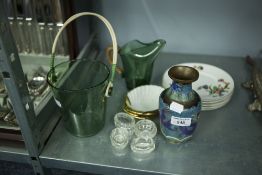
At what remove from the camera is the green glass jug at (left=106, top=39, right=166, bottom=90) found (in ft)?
2.67

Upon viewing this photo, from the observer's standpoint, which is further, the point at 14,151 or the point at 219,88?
the point at 219,88

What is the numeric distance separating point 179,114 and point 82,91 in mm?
227

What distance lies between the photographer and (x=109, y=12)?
40.8 inches

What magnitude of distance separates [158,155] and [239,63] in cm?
54

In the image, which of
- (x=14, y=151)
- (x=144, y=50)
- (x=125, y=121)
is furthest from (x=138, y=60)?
(x=14, y=151)

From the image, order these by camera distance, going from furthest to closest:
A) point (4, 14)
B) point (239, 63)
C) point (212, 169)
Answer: point (239, 63), point (212, 169), point (4, 14)

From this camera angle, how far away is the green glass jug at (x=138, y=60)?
0.81 metres

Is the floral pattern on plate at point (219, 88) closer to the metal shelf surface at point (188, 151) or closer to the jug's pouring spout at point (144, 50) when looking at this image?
the metal shelf surface at point (188, 151)

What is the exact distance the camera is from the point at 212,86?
87 centimetres

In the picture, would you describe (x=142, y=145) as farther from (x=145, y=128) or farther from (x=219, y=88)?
(x=219, y=88)

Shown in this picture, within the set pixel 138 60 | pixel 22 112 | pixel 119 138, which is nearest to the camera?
pixel 22 112

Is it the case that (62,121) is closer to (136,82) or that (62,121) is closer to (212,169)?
(136,82)

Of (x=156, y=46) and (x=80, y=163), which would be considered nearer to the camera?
(x=80, y=163)

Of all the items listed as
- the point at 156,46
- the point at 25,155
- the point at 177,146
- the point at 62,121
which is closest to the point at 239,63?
the point at 156,46
